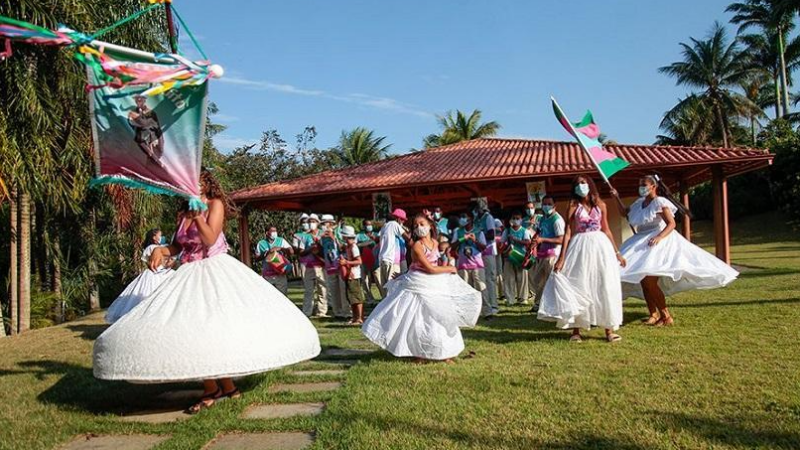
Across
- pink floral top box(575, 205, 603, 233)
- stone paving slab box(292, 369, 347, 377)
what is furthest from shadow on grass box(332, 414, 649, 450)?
pink floral top box(575, 205, 603, 233)

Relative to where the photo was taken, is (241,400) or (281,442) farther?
(241,400)

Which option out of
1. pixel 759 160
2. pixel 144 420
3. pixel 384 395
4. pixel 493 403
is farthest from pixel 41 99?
pixel 759 160

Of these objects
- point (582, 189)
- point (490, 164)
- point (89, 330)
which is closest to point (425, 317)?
point (582, 189)

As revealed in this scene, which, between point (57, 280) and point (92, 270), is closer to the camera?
point (57, 280)

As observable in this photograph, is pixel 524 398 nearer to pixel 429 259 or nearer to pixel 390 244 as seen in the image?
pixel 429 259

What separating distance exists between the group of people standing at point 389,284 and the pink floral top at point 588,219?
0.01 m

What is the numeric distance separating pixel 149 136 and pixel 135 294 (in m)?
6.06

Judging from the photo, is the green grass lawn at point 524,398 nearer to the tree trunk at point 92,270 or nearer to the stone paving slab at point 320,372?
the stone paving slab at point 320,372

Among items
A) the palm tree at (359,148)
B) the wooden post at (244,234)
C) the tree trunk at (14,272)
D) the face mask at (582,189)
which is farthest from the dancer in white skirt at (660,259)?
the palm tree at (359,148)

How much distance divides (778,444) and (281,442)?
284 centimetres

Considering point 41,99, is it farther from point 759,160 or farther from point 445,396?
point 759,160

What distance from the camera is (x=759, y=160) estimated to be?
51.6ft

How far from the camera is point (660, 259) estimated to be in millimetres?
7723

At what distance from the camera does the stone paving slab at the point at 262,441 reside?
12.2ft
